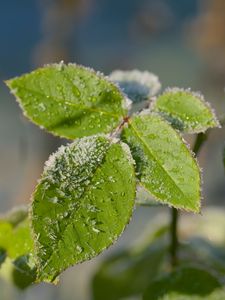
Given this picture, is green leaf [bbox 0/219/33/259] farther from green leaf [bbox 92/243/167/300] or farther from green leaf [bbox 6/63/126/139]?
green leaf [bbox 92/243/167/300]

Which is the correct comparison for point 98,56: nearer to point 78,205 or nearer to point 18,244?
point 18,244

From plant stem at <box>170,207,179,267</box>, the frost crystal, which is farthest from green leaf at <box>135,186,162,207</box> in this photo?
the frost crystal

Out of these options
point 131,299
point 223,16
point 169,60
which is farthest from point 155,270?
point 169,60

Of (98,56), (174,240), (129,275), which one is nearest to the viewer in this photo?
(174,240)

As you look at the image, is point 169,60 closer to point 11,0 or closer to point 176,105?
point 11,0

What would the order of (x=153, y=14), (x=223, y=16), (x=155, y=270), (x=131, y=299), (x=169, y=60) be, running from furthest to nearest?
(x=169, y=60)
(x=153, y=14)
(x=223, y=16)
(x=131, y=299)
(x=155, y=270)

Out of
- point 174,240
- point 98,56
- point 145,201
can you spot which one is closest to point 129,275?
point 174,240
